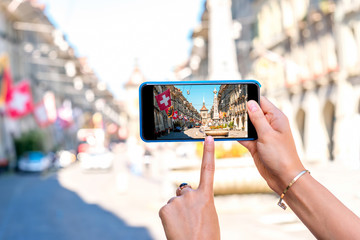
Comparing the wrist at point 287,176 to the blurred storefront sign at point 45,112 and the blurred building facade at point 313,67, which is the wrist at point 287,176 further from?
the blurred storefront sign at point 45,112

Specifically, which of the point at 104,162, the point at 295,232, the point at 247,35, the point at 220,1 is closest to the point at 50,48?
the point at 247,35

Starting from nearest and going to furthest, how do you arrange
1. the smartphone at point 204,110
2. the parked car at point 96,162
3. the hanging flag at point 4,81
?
the smartphone at point 204,110, the hanging flag at point 4,81, the parked car at point 96,162

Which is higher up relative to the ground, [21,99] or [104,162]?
[21,99]

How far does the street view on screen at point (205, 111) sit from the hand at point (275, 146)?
0.26 feet

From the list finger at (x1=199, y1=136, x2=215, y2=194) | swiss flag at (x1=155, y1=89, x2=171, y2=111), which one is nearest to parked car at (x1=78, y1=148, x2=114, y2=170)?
swiss flag at (x1=155, y1=89, x2=171, y2=111)

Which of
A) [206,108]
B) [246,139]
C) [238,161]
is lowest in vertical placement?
[238,161]

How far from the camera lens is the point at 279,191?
1.53 m

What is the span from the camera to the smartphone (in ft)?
5.12

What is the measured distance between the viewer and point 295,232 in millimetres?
7812

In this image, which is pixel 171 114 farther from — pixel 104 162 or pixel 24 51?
pixel 24 51

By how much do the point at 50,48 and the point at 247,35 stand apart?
23.3 meters

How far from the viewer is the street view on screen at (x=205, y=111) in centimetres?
157

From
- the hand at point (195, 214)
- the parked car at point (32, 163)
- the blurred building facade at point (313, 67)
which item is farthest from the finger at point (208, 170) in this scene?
the parked car at point (32, 163)

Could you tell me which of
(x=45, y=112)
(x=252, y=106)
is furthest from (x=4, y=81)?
(x=252, y=106)
